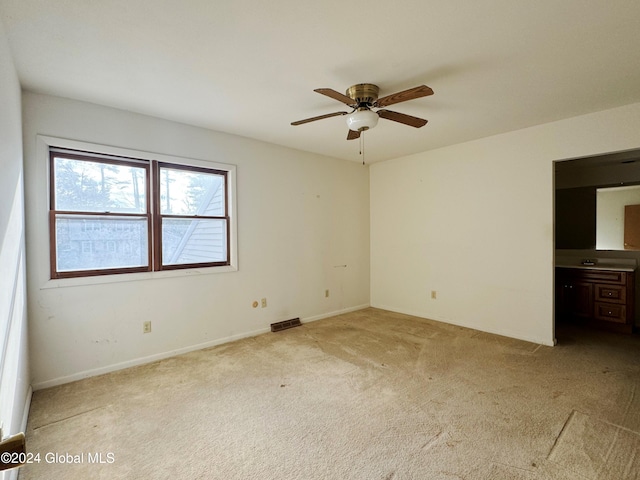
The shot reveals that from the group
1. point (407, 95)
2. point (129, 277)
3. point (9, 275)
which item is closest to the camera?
point (9, 275)

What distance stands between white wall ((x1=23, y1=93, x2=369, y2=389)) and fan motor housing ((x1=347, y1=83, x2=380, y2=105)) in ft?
5.90

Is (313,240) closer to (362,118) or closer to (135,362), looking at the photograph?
(362,118)

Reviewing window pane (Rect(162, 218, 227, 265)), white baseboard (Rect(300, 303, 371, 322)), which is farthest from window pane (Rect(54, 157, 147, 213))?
white baseboard (Rect(300, 303, 371, 322))

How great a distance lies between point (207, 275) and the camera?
351cm

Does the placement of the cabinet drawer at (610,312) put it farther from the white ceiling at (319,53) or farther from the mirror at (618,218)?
the white ceiling at (319,53)

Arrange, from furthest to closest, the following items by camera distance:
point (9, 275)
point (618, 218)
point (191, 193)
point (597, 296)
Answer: point (618, 218) < point (597, 296) < point (191, 193) < point (9, 275)

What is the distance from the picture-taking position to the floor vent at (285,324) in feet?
13.2

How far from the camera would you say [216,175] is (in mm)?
3666

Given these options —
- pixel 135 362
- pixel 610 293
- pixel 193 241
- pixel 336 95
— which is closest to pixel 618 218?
pixel 610 293

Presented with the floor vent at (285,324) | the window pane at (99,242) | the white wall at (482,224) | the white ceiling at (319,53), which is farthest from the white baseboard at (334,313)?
the white ceiling at (319,53)

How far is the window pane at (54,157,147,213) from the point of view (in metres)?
2.72

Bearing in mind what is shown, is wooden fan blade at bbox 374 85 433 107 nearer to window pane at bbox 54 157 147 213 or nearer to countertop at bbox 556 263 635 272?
window pane at bbox 54 157 147 213

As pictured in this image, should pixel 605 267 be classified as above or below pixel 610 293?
above

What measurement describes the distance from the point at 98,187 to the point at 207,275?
136 cm
